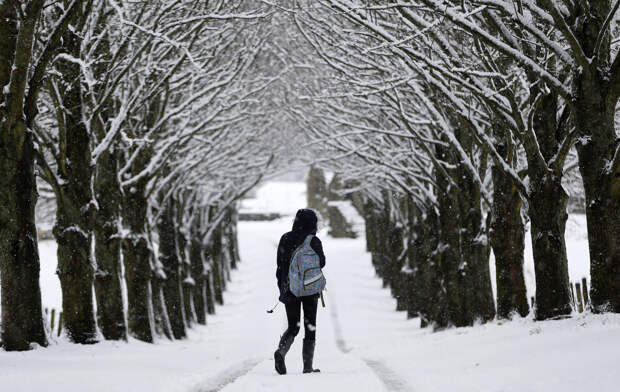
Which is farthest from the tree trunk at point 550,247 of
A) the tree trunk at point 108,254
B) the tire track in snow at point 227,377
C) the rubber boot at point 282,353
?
the tree trunk at point 108,254

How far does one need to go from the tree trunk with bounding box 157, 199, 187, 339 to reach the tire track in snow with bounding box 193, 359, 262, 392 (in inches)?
314

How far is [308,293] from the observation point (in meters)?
7.49

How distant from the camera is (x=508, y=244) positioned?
10.5m

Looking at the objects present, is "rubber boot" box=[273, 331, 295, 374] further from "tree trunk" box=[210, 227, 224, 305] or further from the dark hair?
"tree trunk" box=[210, 227, 224, 305]

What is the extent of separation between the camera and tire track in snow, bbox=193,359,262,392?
646cm

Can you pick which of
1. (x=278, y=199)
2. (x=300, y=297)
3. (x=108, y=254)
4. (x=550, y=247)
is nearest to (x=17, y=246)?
(x=300, y=297)

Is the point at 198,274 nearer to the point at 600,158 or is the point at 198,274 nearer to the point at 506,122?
the point at 506,122

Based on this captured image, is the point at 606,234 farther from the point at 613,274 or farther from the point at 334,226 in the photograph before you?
the point at 334,226

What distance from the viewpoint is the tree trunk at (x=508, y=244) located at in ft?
34.2

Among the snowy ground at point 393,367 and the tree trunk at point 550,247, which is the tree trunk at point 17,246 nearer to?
the snowy ground at point 393,367

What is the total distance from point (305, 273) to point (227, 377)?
55.9 inches

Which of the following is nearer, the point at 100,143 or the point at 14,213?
the point at 14,213

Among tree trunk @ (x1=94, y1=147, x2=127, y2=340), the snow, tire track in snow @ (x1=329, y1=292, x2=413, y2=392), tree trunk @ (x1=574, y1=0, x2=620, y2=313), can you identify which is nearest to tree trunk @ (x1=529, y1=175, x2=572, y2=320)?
tree trunk @ (x1=574, y1=0, x2=620, y2=313)

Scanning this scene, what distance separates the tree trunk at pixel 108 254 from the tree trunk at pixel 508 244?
6180 mm
